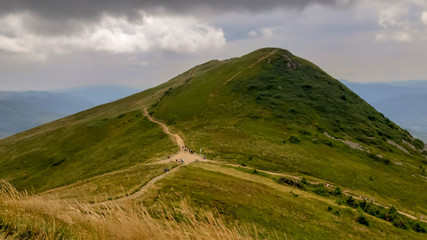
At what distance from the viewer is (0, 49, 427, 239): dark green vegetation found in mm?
21531

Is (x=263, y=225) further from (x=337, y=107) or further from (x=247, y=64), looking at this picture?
(x=247, y=64)

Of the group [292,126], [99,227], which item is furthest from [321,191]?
[99,227]

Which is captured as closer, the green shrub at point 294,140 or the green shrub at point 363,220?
the green shrub at point 363,220

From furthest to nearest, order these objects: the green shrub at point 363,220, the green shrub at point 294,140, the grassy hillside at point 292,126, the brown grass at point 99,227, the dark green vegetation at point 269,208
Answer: the green shrub at point 294,140
the grassy hillside at point 292,126
the green shrub at point 363,220
the dark green vegetation at point 269,208
the brown grass at point 99,227

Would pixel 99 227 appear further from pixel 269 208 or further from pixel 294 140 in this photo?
pixel 294 140

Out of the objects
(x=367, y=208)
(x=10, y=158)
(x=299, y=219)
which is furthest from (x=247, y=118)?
(x=10, y=158)

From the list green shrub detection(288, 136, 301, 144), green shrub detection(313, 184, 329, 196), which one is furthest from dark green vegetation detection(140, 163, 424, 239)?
green shrub detection(288, 136, 301, 144)

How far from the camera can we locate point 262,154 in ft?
A: 145

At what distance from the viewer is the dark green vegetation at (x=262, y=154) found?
70.6 feet

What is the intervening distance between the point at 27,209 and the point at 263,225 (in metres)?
16.1

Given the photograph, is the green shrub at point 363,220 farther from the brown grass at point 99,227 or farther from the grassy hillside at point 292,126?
the brown grass at point 99,227

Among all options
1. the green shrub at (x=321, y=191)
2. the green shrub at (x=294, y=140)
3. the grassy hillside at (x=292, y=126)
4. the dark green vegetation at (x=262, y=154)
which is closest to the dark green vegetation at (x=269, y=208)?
the dark green vegetation at (x=262, y=154)

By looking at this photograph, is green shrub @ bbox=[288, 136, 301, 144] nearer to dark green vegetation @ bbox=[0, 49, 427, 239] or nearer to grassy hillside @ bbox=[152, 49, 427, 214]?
grassy hillside @ bbox=[152, 49, 427, 214]

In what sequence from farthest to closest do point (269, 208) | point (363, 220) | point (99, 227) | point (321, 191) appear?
point (321, 191)
point (363, 220)
point (269, 208)
point (99, 227)
